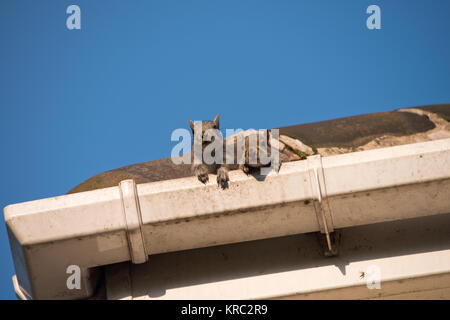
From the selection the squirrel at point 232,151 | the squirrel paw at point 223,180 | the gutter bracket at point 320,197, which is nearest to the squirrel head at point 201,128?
the squirrel at point 232,151

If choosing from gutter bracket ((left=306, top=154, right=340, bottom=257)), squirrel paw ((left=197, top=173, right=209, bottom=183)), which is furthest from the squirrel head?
gutter bracket ((left=306, top=154, right=340, bottom=257))

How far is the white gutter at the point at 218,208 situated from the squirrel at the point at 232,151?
0.35 feet

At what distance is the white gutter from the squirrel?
4.3 inches

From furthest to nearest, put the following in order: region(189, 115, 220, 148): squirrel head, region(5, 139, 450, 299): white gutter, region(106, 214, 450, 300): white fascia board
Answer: region(189, 115, 220, 148): squirrel head < region(106, 214, 450, 300): white fascia board < region(5, 139, 450, 299): white gutter

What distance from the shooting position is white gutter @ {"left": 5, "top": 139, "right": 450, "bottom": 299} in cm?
420

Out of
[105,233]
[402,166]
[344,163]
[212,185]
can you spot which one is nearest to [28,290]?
[105,233]

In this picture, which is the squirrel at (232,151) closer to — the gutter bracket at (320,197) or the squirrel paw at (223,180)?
the squirrel paw at (223,180)

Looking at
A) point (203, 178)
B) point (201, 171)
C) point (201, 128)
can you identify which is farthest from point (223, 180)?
point (201, 128)

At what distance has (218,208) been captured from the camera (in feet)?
14.0

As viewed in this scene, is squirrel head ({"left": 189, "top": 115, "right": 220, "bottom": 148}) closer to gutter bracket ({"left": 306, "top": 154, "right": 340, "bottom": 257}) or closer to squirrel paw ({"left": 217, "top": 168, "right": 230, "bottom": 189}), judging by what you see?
squirrel paw ({"left": 217, "top": 168, "right": 230, "bottom": 189})

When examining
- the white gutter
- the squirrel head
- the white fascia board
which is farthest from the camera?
the squirrel head

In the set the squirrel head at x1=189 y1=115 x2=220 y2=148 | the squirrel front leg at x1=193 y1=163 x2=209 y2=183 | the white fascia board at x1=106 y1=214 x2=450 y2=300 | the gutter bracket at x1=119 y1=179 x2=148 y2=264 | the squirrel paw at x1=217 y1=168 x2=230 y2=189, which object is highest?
the squirrel head at x1=189 y1=115 x2=220 y2=148

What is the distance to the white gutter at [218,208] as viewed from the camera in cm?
420
